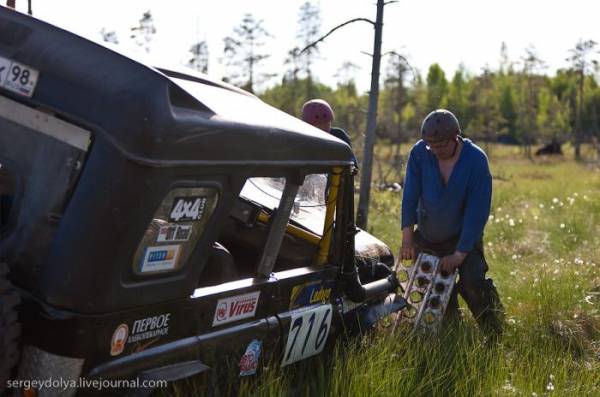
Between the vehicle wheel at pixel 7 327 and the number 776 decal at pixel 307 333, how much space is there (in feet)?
5.34

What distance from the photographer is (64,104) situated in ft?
10.2

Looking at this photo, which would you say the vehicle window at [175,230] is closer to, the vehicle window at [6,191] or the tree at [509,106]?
the vehicle window at [6,191]

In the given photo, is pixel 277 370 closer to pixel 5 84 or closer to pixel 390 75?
pixel 5 84

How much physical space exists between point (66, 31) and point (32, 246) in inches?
35.6

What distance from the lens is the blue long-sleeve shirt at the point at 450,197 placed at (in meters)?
5.92

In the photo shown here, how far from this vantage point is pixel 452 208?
20.1ft

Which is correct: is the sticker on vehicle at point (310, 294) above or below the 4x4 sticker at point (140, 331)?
below

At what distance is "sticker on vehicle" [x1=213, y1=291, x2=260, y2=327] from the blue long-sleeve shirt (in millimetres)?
2518

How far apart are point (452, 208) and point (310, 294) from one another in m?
2.12

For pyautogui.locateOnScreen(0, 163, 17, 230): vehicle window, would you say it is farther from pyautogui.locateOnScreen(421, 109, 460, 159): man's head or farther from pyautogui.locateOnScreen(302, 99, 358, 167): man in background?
pyautogui.locateOnScreen(302, 99, 358, 167): man in background

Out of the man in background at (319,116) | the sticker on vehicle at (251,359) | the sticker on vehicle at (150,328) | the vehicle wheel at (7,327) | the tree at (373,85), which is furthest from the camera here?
the tree at (373,85)

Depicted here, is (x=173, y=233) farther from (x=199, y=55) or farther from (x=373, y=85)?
(x=199, y=55)

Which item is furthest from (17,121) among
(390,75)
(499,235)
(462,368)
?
(390,75)

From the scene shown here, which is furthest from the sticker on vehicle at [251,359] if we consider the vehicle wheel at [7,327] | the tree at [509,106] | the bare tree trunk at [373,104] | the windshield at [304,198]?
the tree at [509,106]
